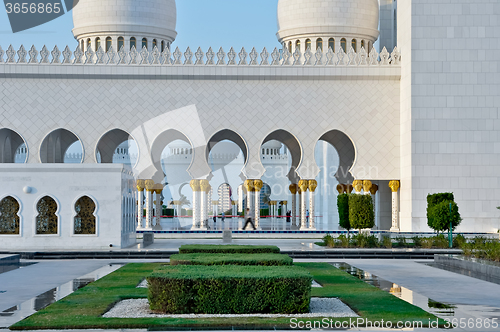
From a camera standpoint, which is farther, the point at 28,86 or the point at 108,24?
the point at 108,24

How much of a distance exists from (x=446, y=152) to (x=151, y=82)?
875cm

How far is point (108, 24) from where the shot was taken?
20.7 meters

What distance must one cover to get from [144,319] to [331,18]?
55.4ft

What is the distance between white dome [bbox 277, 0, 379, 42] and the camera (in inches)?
803

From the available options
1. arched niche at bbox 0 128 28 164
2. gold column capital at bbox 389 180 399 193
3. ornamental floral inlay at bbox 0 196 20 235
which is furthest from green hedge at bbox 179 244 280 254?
arched niche at bbox 0 128 28 164

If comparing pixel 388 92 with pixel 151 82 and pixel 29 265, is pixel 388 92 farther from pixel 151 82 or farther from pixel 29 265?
pixel 29 265

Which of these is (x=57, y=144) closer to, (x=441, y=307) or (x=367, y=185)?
(x=367, y=185)

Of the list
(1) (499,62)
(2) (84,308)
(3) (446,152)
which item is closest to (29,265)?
(2) (84,308)

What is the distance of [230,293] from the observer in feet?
17.4

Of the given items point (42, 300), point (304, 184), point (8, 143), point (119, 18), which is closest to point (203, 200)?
point (304, 184)

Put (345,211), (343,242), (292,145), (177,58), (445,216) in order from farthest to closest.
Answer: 1. (292,145)
2. (177,58)
3. (345,211)
4. (445,216)
5. (343,242)

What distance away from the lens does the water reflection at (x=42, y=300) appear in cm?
514

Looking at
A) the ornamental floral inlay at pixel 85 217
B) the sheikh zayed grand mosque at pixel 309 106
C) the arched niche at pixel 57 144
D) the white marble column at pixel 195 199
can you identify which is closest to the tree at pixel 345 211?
the sheikh zayed grand mosque at pixel 309 106

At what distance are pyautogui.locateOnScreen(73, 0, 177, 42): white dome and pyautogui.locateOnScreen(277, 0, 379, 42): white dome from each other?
4.52m
